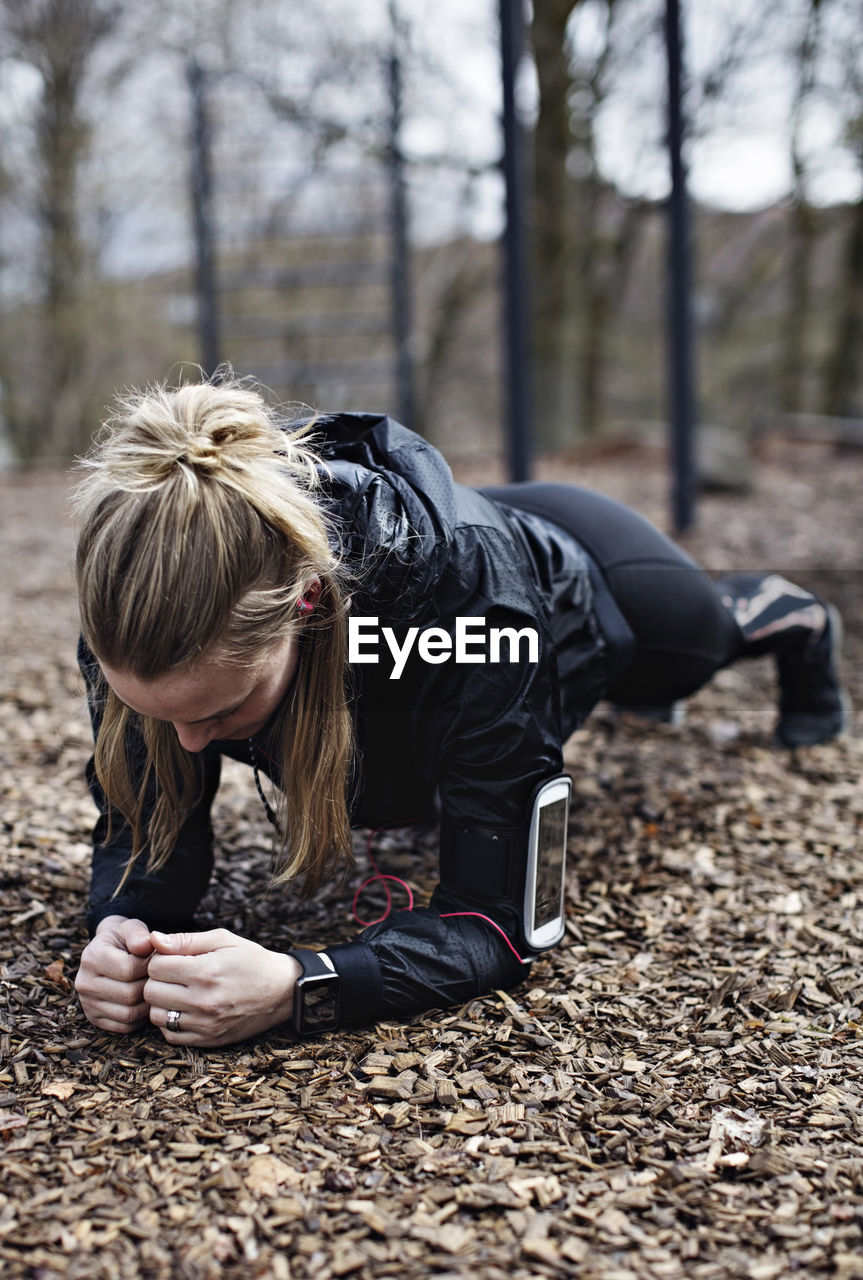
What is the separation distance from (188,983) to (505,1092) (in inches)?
19.1

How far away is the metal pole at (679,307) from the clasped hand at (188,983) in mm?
4446

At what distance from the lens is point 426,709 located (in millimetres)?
1778

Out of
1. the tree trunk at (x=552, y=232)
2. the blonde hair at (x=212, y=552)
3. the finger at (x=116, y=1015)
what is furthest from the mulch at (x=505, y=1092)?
the tree trunk at (x=552, y=232)

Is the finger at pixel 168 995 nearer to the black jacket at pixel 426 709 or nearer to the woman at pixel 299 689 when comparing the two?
the woman at pixel 299 689

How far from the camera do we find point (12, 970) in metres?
1.89

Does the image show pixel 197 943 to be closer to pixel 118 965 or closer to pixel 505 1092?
pixel 118 965

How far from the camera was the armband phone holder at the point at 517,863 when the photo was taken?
1.72 m

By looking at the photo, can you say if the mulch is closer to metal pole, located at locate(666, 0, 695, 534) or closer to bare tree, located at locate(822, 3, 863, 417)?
metal pole, located at locate(666, 0, 695, 534)

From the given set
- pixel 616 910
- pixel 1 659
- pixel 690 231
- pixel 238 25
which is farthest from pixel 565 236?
pixel 616 910

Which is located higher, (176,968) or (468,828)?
(468,828)

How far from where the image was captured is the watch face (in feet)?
5.34

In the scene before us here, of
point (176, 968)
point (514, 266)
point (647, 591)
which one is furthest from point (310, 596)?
point (514, 266)

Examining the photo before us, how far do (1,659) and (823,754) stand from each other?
2587 millimetres

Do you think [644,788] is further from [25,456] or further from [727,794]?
[25,456]
